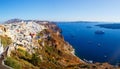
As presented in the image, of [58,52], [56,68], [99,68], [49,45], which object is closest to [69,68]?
[56,68]

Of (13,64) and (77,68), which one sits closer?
(13,64)

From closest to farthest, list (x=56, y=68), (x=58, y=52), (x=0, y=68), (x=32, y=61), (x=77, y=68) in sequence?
(x=0, y=68) → (x=32, y=61) → (x=56, y=68) → (x=77, y=68) → (x=58, y=52)

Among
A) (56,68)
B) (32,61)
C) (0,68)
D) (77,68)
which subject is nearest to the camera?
(0,68)

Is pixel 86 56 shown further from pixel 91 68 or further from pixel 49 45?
pixel 91 68

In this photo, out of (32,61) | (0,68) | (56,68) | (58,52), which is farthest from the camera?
(58,52)

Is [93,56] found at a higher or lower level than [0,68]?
lower

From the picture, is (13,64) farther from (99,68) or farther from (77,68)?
(99,68)

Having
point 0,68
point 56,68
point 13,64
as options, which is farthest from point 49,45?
point 0,68

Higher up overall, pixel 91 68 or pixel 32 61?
pixel 32 61

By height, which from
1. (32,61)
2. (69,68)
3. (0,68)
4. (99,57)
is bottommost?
(99,57)
